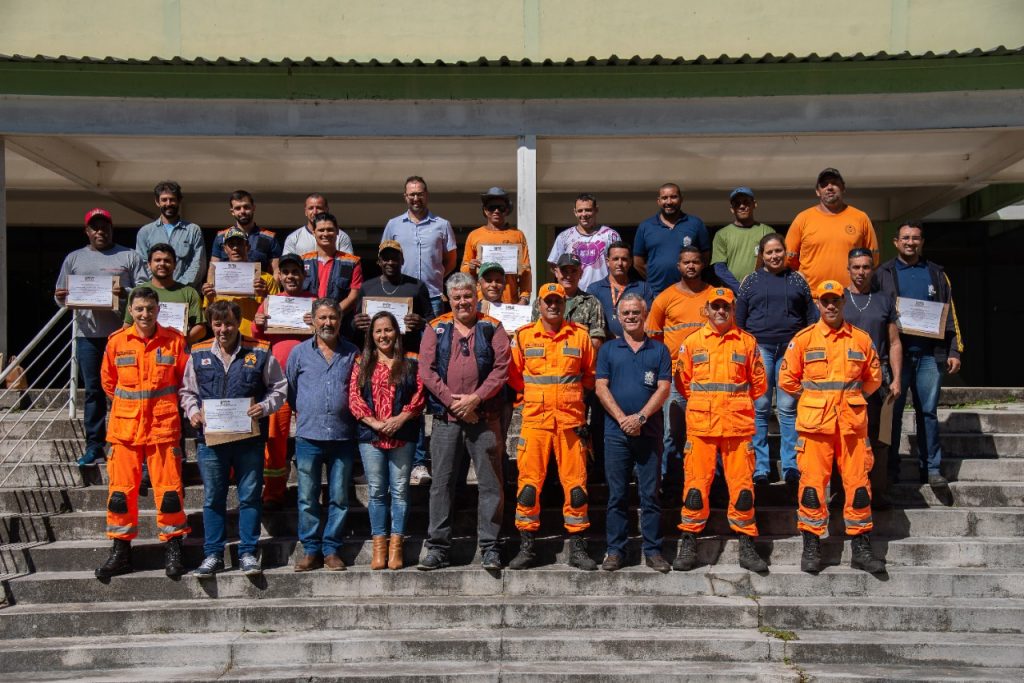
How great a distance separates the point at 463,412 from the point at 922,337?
369 cm

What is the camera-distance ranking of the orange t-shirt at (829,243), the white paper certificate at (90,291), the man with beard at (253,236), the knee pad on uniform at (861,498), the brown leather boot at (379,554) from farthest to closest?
the man with beard at (253,236) < the orange t-shirt at (829,243) < the white paper certificate at (90,291) < the brown leather boot at (379,554) < the knee pad on uniform at (861,498)

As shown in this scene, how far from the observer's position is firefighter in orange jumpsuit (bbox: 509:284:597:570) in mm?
6887

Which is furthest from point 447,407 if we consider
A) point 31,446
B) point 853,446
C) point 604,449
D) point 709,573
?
point 31,446

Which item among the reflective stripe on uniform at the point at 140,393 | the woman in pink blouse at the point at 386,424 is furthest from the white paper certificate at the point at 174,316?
the woman in pink blouse at the point at 386,424

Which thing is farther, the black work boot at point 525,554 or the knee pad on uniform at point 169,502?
the black work boot at point 525,554

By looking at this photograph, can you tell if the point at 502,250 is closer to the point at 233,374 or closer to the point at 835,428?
the point at 233,374

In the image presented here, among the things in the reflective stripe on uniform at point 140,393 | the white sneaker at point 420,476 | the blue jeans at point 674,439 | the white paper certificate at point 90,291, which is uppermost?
the white paper certificate at point 90,291

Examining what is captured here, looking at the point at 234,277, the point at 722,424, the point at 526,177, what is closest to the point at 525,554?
the point at 722,424

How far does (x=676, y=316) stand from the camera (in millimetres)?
A: 7609

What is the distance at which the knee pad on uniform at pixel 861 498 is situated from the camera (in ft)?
22.0

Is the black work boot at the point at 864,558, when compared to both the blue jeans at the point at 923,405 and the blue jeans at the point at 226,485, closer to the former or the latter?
the blue jeans at the point at 923,405

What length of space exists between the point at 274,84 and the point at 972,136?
24.7 feet

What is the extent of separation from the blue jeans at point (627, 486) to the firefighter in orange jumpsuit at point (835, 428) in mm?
1007

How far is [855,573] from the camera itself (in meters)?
6.84
